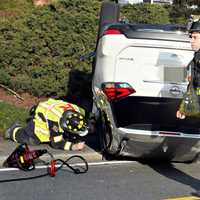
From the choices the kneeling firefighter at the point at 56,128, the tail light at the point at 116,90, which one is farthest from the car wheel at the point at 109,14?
the tail light at the point at 116,90

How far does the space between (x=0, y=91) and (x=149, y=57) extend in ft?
20.9

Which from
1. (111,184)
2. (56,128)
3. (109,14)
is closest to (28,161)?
(111,184)

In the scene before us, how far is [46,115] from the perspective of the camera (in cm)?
925

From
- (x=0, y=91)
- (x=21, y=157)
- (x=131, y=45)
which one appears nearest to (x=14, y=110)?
(x=0, y=91)

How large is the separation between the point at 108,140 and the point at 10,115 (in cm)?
339

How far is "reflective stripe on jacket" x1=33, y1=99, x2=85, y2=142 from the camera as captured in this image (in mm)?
9172

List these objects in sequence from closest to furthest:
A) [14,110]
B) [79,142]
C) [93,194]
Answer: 1. [93,194]
2. [79,142]
3. [14,110]

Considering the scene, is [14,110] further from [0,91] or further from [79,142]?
[79,142]

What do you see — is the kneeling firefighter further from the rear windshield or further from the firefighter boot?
the rear windshield

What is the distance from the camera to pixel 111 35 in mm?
7777

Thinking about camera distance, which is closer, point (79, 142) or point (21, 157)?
point (21, 157)

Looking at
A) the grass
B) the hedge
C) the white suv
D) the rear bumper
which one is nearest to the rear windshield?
the white suv

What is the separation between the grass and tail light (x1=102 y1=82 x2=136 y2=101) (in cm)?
310

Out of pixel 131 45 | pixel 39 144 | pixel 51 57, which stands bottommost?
pixel 39 144
